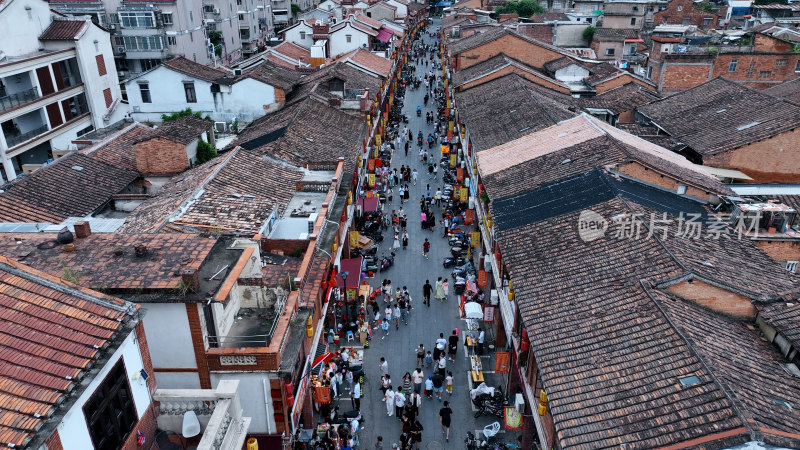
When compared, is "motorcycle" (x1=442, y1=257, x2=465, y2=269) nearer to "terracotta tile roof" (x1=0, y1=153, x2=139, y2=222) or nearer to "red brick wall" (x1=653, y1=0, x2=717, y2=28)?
"terracotta tile roof" (x1=0, y1=153, x2=139, y2=222)

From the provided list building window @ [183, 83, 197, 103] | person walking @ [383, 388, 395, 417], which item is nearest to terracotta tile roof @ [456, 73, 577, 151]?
person walking @ [383, 388, 395, 417]

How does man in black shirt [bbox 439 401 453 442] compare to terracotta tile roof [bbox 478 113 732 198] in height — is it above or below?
below

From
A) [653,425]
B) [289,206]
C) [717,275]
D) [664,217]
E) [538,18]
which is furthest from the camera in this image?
[538,18]

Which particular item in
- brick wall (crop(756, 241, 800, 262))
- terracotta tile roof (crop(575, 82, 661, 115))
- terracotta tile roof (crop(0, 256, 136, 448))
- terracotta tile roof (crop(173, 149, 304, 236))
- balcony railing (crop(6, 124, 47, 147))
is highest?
terracotta tile roof (crop(0, 256, 136, 448))

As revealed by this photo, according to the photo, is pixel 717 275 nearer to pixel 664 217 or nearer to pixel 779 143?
pixel 664 217

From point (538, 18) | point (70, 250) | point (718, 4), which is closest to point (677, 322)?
point (70, 250)

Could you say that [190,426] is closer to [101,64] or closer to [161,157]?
[161,157]

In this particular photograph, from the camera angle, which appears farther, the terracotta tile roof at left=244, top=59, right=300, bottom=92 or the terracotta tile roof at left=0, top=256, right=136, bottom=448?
the terracotta tile roof at left=244, top=59, right=300, bottom=92

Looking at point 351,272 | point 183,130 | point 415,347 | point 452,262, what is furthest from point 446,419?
point 183,130
